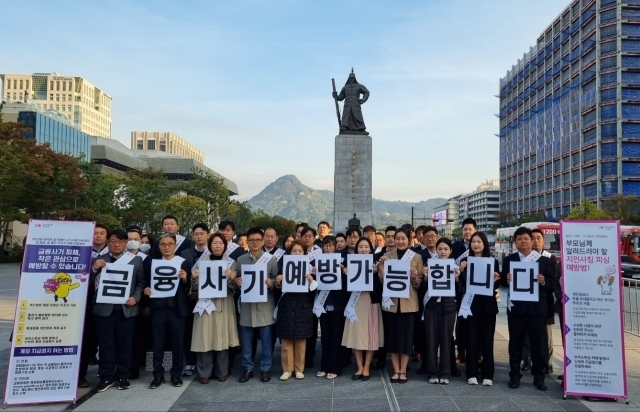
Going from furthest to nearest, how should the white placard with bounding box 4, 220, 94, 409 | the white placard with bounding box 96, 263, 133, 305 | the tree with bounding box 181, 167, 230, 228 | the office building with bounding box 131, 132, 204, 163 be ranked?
the office building with bounding box 131, 132, 204, 163 → the tree with bounding box 181, 167, 230, 228 → the white placard with bounding box 96, 263, 133, 305 → the white placard with bounding box 4, 220, 94, 409

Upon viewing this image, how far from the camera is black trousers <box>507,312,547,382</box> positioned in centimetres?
589

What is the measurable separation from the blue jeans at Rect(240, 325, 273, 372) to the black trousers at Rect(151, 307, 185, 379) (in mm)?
808

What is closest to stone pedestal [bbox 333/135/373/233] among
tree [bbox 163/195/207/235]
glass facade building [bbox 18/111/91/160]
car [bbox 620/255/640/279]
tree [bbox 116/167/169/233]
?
car [bbox 620/255/640/279]

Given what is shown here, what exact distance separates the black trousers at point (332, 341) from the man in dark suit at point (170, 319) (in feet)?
5.97

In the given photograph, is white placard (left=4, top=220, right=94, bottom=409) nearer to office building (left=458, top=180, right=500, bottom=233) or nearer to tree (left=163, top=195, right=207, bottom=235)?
tree (left=163, top=195, right=207, bottom=235)

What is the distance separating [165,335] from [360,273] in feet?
8.37

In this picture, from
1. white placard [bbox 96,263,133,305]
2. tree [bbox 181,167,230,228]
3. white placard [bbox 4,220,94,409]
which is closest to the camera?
white placard [bbox 4,220,94,409]

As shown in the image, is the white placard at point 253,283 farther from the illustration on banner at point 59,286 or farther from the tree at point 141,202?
the tree at point 141,202

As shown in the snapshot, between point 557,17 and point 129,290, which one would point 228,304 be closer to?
point 129,290

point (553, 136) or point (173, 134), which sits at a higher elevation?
point (173, 134)

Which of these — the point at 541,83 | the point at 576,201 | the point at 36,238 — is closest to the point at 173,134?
the point at 541,83

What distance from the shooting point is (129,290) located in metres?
5.88

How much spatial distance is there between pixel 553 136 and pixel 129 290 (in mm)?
79022

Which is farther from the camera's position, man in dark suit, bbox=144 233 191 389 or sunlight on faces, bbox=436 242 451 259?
sunlight on faces, bbox=436 242 451 259
